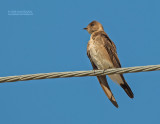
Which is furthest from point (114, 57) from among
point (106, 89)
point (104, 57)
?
point (106, 89)

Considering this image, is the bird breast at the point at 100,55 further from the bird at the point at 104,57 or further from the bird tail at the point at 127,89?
the bird tail at the point at 127,89

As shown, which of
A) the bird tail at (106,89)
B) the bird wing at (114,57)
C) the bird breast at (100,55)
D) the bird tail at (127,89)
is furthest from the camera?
the bird breast at (100,55)

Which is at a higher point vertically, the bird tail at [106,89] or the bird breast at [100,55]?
the bird breast at [100,55]

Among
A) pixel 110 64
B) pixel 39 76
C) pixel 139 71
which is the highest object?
pixel 110 64

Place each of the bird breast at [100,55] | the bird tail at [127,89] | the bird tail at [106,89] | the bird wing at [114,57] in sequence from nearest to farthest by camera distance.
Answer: the bird tail at [127,89] < the bird tail at [106,89] < the bird wing at [114,57] < the bird breast at [100,55]

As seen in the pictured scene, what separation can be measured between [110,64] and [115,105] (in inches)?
35.6

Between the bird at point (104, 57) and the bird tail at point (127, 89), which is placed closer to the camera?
the bird tail at point (127, 89)

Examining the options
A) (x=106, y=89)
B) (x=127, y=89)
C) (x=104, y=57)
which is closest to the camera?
(x=127, y=89)

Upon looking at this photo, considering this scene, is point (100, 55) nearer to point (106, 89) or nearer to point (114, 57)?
point (114, 57)

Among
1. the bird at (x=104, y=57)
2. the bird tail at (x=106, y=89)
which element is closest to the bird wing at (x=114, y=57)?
the bird at (x=104, y=57)

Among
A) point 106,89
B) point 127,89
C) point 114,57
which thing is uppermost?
point 114,57

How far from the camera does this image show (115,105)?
7012 mm

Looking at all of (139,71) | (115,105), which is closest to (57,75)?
(139,71)

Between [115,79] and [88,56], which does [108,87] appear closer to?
[115,79]
